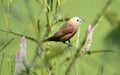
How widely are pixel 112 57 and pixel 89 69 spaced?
173 mm

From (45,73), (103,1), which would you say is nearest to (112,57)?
(103,1)

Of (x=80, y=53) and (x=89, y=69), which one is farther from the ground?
(x=80, y=53)

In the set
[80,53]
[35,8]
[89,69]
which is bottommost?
[89,69]

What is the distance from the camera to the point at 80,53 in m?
0.56

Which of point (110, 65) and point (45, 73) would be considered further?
point (110, 65)

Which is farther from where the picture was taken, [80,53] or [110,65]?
[110,65]

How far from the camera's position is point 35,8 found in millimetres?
1484

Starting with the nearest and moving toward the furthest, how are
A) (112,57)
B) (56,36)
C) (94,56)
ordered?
(56,36), (112,57), (94,56)

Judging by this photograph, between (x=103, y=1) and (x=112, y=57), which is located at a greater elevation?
(x=103, y=1)

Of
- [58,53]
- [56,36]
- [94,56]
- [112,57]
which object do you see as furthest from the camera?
[94,56]

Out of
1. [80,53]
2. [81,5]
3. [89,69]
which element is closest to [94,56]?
[89,69]

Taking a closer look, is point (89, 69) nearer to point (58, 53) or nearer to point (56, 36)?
point (56, 36)

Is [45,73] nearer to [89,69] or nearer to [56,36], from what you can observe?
[56,36]

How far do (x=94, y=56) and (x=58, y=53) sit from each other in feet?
3.13
